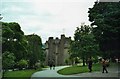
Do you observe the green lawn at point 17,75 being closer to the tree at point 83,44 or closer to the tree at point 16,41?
the tree at point 16,41

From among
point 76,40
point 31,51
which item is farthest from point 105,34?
point 76,40

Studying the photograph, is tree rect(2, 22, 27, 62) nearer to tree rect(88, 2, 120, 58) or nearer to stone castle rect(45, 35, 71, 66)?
tree rect(88, 2, 120, 58)

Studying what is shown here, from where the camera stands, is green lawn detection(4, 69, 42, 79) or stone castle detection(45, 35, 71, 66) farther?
stone castle detection(45, 35, 71, 66)

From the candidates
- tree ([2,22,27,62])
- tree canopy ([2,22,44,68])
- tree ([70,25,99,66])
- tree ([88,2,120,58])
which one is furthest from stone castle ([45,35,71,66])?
tree ([88,2,120,58])

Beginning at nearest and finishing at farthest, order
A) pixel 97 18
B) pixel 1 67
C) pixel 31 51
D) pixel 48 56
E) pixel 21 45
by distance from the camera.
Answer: pixel 97 18
pixel 1 67
pixel 21 45
pixel 31 51
pixel 48 56

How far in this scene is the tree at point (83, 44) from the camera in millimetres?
44656

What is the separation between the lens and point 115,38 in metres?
19.9

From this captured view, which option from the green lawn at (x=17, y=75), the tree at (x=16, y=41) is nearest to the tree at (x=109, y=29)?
the green lawn at (x=17, y=75)

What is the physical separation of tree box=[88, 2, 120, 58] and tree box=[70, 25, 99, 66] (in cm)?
2194

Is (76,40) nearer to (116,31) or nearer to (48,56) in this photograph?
(116,31)

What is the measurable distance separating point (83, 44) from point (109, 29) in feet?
87.7

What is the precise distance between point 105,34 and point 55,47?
71.2 metres

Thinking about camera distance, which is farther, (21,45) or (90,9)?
(21,45)

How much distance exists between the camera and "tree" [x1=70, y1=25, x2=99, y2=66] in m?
44.7
